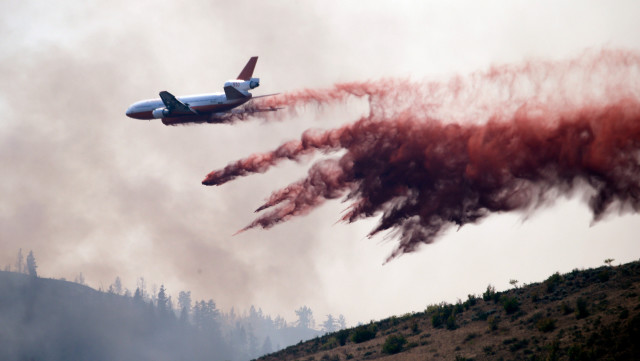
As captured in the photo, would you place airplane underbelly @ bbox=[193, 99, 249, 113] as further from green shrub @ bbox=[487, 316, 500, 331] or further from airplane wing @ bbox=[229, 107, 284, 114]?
green shrub @ bbox=[487, 316, 500, 331]

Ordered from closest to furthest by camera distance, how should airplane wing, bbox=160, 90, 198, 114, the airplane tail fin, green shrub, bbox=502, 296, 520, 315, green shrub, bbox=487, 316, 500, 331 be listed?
green shrub, bbox=487, 316, 500, 331 < green shrub, bbox=502, 296, 520, 315 < airplane wing, bbox=160, 90, 198, 114 < the airplane tail fin

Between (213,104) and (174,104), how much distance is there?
20.7ft

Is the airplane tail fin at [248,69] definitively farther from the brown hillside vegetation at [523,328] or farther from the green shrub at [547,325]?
the green shrub at [547,325]

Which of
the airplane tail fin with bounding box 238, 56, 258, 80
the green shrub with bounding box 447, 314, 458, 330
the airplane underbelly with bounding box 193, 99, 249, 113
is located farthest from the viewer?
the airplane tail fin with bounding box 238, 56, 258, 80

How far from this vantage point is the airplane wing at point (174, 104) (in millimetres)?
90900

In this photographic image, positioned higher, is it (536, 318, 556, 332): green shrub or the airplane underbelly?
the airplane underbelly

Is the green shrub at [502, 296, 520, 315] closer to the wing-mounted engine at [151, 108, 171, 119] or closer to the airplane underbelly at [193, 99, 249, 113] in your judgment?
the airplane underbelly at [193, 99, 249, 113]

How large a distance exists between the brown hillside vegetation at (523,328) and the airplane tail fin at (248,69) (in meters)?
37.5

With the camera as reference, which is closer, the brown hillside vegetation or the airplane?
the brown hillside vegetation

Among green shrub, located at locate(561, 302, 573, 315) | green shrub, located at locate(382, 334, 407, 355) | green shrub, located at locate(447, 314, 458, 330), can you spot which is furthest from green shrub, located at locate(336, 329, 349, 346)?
green shrub, located at locate(561, 302, 573, 315)

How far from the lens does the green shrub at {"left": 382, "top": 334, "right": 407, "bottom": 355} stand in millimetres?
61237

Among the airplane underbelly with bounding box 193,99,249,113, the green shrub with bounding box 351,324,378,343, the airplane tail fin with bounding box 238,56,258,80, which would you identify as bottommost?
the green shrub with bounding box 351,324,378,343

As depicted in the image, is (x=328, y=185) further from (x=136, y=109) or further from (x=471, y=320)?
(x=136, y=109)

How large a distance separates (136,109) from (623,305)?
72.1 meters
